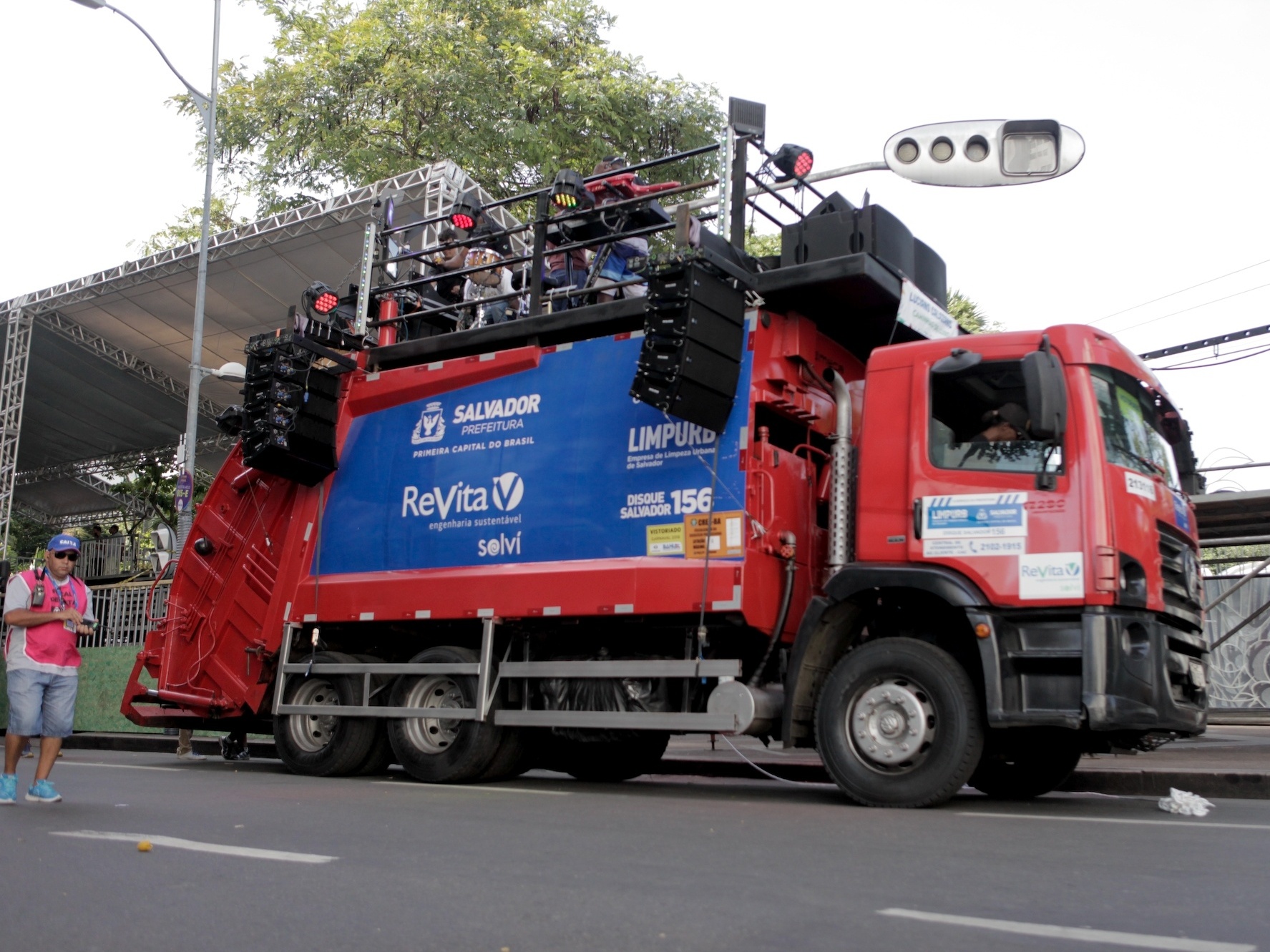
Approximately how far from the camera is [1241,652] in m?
17.4

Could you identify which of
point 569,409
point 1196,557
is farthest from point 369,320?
point 1196,557

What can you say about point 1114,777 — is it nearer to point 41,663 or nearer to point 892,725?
point 892,725

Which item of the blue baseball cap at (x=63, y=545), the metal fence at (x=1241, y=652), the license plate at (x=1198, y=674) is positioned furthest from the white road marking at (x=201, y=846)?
the metal fence at (x=1241, y=652)

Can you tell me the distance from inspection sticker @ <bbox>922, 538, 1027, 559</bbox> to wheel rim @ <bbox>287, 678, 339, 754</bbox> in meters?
5.02

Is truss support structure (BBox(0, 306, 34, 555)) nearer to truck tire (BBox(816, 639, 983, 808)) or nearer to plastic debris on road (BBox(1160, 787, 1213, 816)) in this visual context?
truck tire (BBox(816, 639, 983, 808))

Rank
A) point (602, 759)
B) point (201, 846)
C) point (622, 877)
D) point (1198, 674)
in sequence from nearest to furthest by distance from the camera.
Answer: point (622, 877) < point (201, 846) < point (1198, 674) < point (602, 759)

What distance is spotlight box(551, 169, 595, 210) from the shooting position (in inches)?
378

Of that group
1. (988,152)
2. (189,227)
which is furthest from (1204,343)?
(189,227)

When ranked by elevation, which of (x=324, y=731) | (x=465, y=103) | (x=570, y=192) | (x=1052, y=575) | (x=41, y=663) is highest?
(x=465, y=103)

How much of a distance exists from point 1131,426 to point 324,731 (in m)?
6.41

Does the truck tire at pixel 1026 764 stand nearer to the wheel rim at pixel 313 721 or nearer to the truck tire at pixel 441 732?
the truck tire at pixel 441 732

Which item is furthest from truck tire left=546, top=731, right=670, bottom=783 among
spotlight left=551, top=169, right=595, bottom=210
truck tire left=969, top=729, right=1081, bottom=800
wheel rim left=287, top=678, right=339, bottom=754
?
spotlight left=551, top=169, right=595, bottom=210

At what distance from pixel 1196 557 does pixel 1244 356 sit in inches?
271

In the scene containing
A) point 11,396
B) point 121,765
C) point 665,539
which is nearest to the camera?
point 665,539
